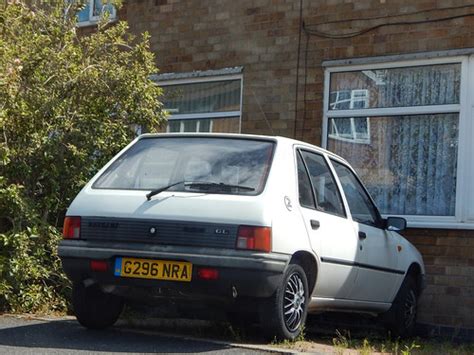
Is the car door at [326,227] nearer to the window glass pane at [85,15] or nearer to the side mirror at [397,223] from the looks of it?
the side mirror at [397,223]

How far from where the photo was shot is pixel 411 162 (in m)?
10.7

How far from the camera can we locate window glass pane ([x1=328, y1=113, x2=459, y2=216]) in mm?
10352

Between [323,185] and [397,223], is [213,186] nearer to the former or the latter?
[323,185]

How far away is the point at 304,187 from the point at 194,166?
2.92 ft

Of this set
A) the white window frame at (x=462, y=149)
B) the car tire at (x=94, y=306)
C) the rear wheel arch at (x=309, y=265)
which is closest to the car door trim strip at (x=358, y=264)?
the rear wheel arch at (x=309, y=265)

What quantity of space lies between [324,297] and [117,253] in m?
1.78

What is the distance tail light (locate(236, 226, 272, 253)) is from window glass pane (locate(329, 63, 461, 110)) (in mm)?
4891

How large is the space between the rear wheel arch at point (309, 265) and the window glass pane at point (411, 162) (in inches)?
148

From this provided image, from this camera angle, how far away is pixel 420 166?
34.7 feet

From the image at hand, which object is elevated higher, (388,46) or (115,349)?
(388,46)

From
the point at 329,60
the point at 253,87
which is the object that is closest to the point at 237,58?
the point at 253,87

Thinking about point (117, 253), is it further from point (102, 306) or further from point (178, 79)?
point (178, 79)

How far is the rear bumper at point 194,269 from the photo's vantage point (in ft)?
20.4

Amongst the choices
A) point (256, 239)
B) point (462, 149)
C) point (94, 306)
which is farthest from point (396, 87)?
point (94, 306)
